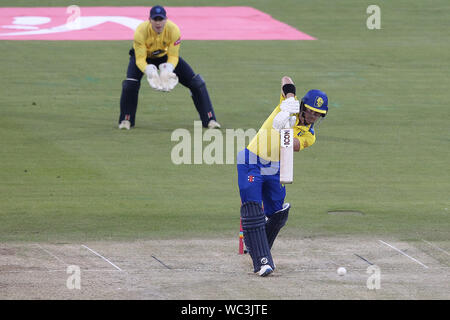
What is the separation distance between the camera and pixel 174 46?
52.0 feet

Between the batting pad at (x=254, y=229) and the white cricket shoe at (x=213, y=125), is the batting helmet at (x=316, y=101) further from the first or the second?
the white cricket shoe at (x=213, y=125)

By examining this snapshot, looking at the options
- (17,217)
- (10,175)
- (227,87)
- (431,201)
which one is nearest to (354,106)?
(227,87)

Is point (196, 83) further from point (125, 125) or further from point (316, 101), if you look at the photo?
point (316, 101)

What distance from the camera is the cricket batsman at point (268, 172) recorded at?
9039 mm

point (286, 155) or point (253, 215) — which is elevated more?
point (286, 155)

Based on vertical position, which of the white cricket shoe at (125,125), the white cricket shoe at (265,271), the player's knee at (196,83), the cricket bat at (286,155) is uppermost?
the player's knee at (196,83)

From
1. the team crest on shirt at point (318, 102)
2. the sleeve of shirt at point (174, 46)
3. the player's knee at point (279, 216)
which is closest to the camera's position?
the team crest on shirt at point (318, 102)

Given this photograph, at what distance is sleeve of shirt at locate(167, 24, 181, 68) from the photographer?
51.6 feet

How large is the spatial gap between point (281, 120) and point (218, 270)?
1595 millimetres

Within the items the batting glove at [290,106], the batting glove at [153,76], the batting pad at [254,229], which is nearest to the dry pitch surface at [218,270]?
the batting pad at [254,229]

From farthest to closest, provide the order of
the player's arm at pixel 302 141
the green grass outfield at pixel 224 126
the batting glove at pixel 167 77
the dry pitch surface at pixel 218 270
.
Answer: the batting glove at pixel 167 77 → the green grass outfield at pixel 224 126 → the player's arm at pixel 302 141 → the dry pitch surface at pixel 218 270

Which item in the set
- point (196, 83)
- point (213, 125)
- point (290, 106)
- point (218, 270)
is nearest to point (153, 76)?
point (196, 83)

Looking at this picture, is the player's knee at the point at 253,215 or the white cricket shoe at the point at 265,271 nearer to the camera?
the white cricket shoe at the point at 265,271

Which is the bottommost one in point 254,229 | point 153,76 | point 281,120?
point 254,229
